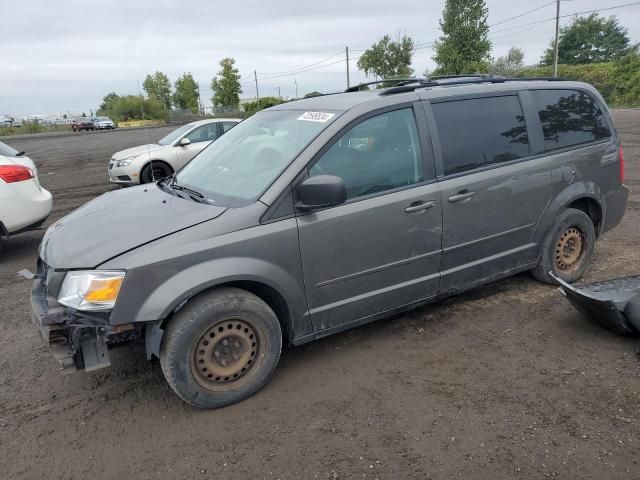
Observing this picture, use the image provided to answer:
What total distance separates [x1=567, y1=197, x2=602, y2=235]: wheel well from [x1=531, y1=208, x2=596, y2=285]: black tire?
83 mm

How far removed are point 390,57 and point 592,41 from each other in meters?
34.7

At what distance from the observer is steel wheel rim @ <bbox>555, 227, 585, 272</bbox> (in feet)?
14.7

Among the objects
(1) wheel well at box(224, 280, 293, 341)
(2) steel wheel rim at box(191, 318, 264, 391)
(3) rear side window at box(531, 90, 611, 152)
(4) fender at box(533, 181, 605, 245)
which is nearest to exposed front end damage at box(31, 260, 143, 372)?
(2) steel wheel rim at box(191, 318, 264, 391)

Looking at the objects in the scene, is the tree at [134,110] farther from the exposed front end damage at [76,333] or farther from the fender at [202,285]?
the fender at [202,285]

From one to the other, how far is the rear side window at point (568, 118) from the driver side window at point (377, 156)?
141 cm

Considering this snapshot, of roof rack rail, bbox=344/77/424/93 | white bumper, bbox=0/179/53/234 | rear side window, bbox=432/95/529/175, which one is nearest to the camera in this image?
rear side window, bbox=432/95/529/175

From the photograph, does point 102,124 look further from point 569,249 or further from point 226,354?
point 226,354

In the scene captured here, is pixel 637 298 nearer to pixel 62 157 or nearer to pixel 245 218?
pixel 245 218

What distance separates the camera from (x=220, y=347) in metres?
3.02

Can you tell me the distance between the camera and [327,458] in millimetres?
2578

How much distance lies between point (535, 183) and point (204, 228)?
2.75 metres

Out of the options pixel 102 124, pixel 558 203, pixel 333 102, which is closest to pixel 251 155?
pixel 333 102

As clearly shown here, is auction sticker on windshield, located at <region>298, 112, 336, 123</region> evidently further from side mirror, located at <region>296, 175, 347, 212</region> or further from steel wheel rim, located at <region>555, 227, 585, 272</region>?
steel wheel rim, located at <region>555, 227, 585, 272</region>

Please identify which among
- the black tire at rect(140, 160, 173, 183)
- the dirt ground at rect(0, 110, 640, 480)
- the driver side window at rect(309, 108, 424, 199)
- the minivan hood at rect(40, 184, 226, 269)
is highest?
the driver side window at rect(309, 108, 424, 199)
